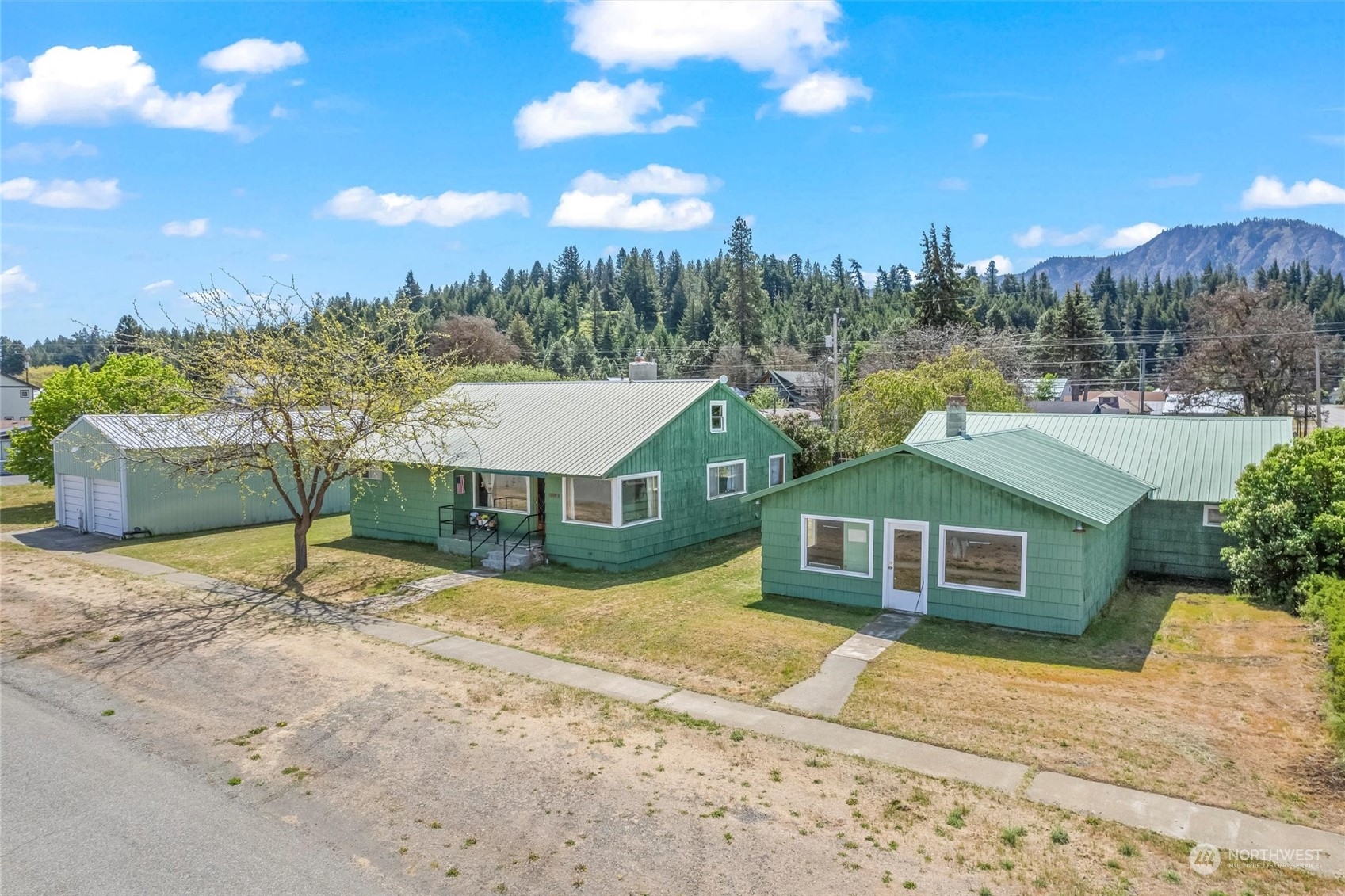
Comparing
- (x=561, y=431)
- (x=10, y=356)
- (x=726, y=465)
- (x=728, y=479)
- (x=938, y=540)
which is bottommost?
(x=938, y=540)

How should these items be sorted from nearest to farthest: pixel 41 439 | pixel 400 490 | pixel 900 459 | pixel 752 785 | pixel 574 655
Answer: pixel 752 785
pixel 574 655
pixel 900 459
pixel 400 490
pixel 41 439

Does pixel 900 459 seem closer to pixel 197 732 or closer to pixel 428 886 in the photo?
pixel 428 886

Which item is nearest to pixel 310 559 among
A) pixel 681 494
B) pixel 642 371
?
pixel 681 494

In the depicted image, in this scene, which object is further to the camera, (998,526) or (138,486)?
(138,486)

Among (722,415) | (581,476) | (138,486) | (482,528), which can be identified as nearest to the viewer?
(581,476)

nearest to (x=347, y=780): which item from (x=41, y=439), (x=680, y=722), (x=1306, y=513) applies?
(x=680, y=722)

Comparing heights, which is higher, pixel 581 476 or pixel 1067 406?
pixel 1067 406

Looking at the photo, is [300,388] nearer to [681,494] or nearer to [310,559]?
[310,559]
